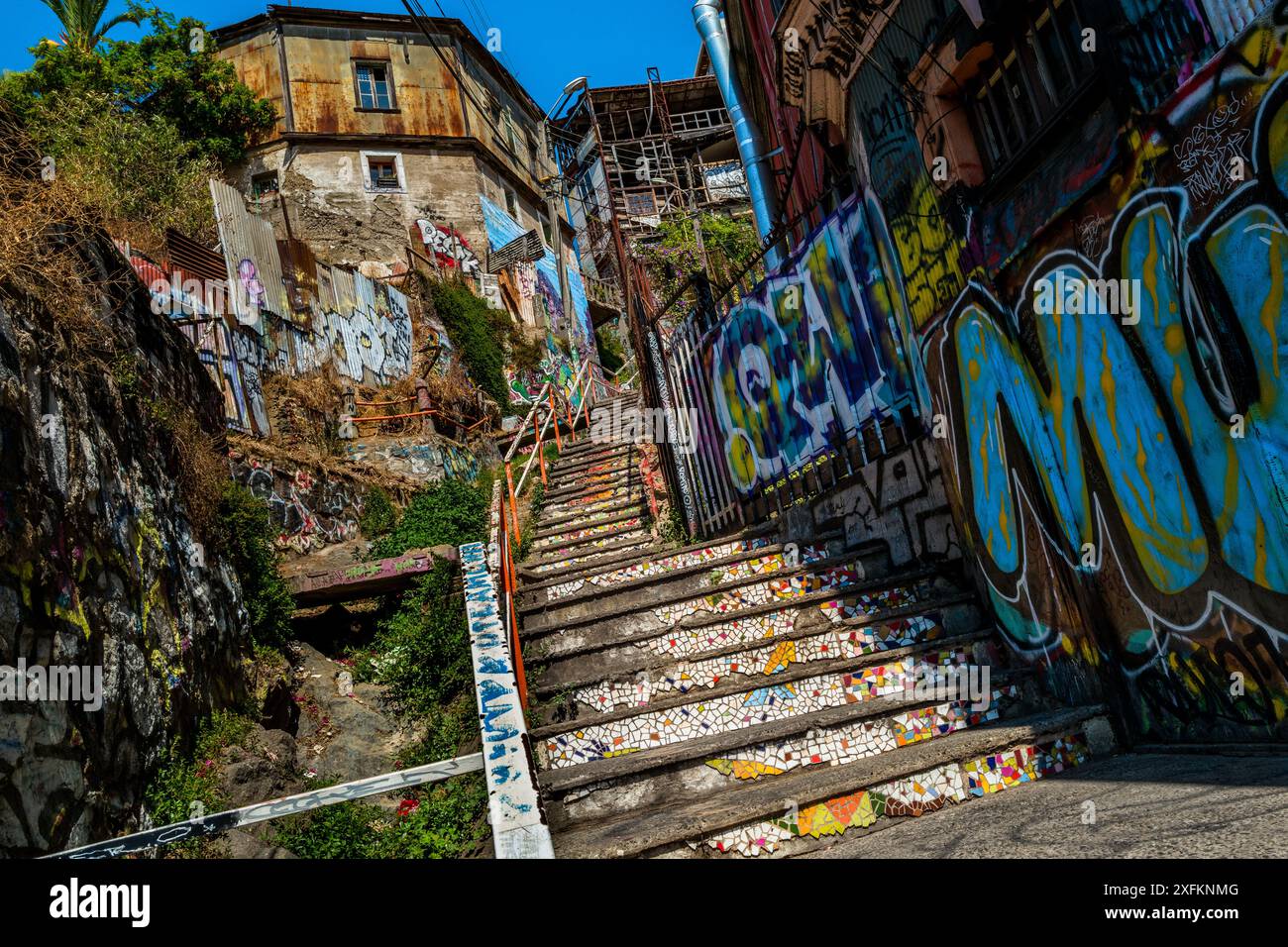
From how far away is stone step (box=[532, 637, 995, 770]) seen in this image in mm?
5078

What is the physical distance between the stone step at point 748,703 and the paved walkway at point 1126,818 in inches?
43.5

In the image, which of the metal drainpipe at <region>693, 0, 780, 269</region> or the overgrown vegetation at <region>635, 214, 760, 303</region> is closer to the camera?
the metal drainpipe at <region>693, 0, 780, 269</region>

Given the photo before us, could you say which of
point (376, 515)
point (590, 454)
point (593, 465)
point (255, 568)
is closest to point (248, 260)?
point (376, 515)

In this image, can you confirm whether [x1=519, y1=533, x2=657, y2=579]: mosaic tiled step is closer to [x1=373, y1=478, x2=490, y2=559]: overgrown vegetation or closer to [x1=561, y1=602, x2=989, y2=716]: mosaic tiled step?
[x1=561, y1=602, x2=989, y2=716]: mosaic tiled step

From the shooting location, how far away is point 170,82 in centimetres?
2230

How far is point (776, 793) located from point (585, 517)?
7144 mm

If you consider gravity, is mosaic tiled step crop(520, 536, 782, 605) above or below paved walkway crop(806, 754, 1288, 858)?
above

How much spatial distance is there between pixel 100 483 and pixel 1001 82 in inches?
237

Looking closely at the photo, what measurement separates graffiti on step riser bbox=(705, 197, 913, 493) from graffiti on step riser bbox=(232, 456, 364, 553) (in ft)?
18.5

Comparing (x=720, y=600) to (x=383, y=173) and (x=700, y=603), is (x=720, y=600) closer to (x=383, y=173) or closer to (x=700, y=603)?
(x=700, y=603)

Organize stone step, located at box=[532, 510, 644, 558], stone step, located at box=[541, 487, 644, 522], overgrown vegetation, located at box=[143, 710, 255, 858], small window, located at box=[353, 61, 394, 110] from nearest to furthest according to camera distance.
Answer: overgrown vegetation, located at box=[143, 710, 255, 858] < stone step, located at box=[532, 510, 644, 558] < stone step, located at box=[541, 487, 644, 522] < small window, located at box=[353, 61, 394, 110]

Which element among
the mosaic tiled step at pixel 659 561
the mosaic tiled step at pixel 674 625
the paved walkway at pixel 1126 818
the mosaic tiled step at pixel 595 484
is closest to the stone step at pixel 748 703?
the mosaic tiled step at pixel 674 625

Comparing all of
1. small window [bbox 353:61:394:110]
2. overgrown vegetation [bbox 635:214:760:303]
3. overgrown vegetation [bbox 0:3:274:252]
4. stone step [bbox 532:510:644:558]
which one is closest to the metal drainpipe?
stone step [bbox 532:510:644:558]

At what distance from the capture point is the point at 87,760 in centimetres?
441
